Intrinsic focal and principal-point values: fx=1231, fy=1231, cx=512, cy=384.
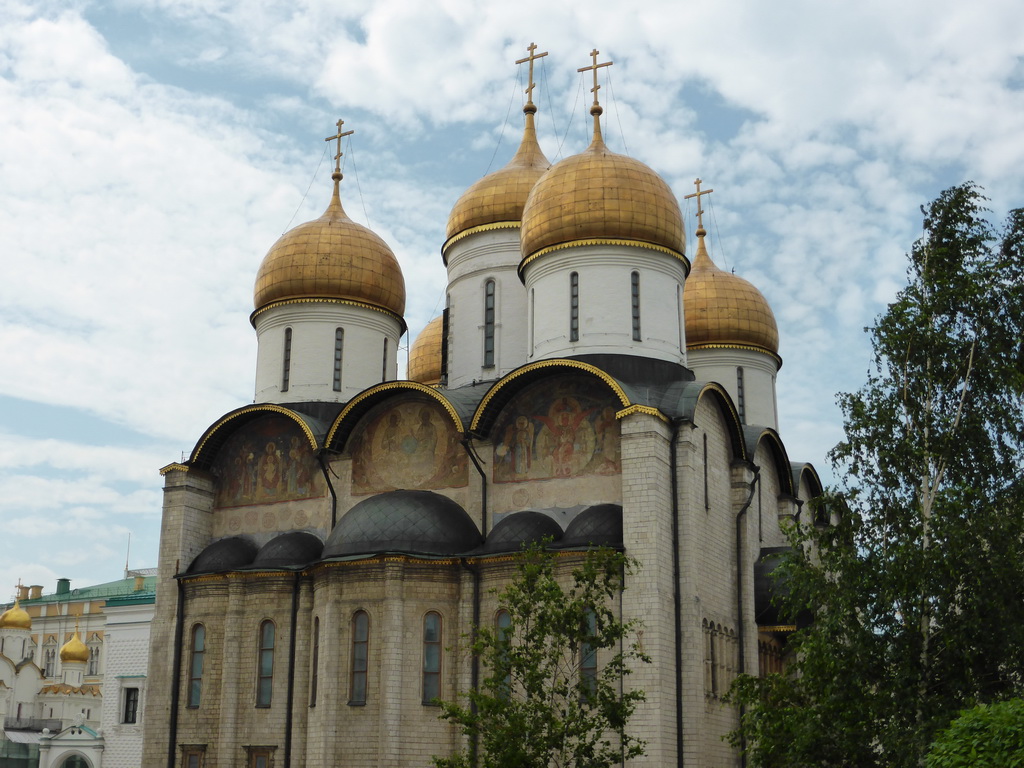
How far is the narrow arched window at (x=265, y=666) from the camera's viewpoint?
1719 cm

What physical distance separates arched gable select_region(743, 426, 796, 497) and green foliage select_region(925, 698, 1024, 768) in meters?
10.0

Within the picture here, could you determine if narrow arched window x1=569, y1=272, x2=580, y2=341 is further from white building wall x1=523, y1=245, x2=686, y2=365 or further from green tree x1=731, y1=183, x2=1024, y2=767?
green tree x1=731, y1=183, x2=1024, y2=767

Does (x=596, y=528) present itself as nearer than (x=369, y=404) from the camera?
Yes

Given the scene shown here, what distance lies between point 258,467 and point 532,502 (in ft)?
15.9

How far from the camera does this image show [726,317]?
22500mm

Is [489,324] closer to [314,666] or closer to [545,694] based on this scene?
[314,666]

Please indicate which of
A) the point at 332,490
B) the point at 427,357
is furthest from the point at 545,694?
the point at 427,357

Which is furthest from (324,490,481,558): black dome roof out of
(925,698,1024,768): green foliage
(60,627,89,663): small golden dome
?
(60,627,89,663): small golden dome

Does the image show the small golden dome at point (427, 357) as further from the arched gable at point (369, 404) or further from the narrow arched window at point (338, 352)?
the arched gable at point (369, 404)

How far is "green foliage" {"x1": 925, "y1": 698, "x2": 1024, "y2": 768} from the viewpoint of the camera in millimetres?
7545

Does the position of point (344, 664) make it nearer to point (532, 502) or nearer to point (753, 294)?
point (532, 502)

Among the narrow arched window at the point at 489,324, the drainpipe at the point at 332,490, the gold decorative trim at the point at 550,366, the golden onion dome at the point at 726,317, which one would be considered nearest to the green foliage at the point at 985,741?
the gold decorative trim at the point at 550,366

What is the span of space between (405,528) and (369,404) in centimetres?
250

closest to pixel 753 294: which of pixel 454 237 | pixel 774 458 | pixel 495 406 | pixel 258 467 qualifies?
pixel 774 458
